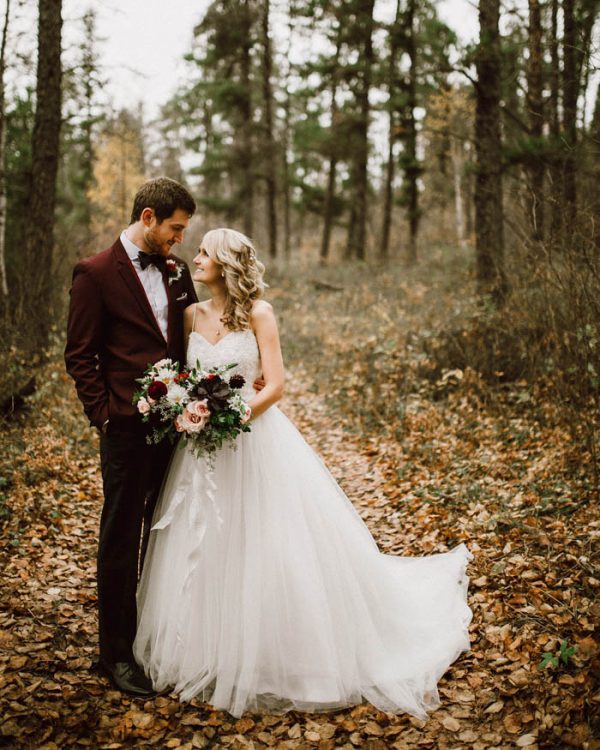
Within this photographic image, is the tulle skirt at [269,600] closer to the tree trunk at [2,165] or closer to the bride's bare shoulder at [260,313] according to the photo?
the bride's bare shoulder at [260,313]

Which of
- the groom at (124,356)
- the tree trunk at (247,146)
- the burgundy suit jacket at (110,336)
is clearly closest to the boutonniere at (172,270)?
the groom at (124,356)

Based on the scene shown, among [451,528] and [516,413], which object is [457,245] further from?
[451,528]

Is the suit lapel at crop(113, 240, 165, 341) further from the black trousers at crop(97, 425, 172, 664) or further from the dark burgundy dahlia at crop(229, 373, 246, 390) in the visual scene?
the black trousers at crop(97, 425, 172, 664)

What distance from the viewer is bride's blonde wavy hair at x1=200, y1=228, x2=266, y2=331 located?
12.4 ft

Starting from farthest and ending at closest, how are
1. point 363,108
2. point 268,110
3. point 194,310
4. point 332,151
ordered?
point 268,110 → point 332,151 → point 363,108 → point 194,310

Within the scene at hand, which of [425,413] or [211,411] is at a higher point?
[211,411]

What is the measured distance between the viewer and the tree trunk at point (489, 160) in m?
9.62

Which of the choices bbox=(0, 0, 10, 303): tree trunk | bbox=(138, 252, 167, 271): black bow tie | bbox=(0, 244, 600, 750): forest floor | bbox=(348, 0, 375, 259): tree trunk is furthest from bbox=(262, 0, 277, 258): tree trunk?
bbox=(138, 252, 167, 271): black bow tie

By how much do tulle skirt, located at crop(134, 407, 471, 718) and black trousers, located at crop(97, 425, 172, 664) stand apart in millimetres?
135

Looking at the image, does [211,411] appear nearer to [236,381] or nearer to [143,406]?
[236,381]

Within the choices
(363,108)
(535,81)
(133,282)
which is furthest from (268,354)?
(363,108)

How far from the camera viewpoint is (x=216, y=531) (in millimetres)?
3725

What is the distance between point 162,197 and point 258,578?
234 centimetres

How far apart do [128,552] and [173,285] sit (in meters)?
1.67
